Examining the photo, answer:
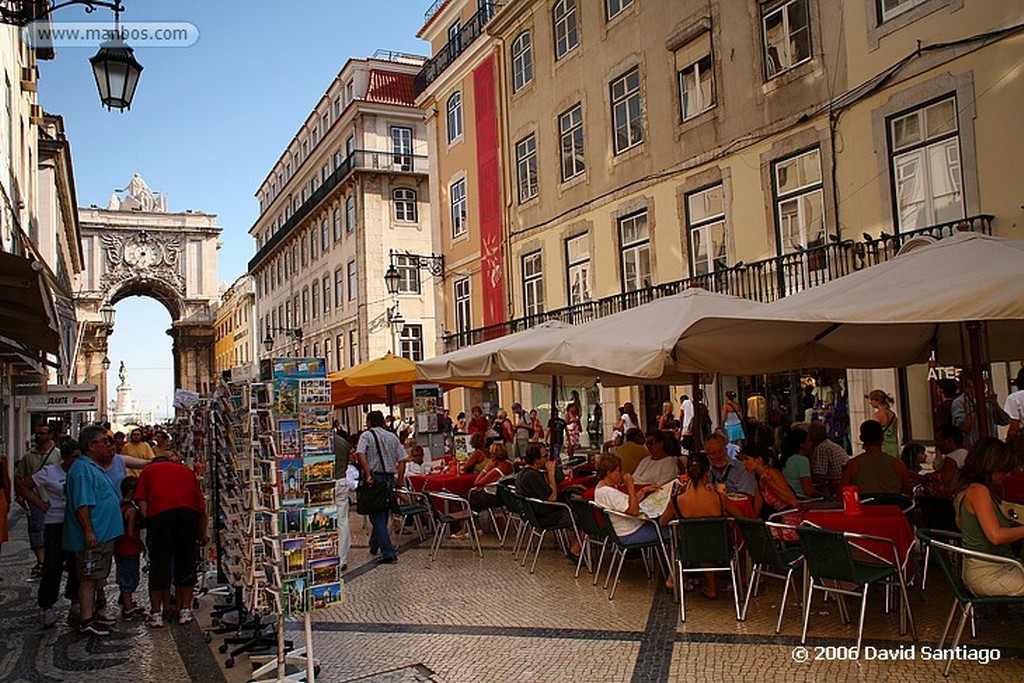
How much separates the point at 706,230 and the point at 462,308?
10.4 metres

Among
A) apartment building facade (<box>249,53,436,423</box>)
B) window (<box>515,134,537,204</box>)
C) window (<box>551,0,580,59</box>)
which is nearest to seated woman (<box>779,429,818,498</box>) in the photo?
window (<box>551,0,580,59</box>)

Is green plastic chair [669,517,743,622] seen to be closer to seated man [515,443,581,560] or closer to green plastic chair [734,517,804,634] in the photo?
green plastic chair [734,517,804,634]

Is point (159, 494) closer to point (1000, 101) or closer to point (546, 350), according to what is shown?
point (546, 350)

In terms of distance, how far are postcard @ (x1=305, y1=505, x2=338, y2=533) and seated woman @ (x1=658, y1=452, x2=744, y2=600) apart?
2743 mm

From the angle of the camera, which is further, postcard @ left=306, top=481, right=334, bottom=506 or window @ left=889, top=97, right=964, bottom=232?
window @ left=889, top=97, right=964, bottom=232

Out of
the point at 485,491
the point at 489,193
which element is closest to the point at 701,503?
the point at 485,491

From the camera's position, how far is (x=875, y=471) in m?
7.16

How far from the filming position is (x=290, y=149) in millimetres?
46750

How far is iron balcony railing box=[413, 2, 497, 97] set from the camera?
22.7 m

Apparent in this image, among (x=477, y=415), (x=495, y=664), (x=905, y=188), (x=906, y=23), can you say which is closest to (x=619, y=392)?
(x=477, y=415)

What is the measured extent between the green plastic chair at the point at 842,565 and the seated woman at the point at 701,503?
1.03m

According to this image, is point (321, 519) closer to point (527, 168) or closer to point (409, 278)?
point (527, 168)

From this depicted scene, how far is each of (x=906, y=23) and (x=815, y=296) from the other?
7424mm

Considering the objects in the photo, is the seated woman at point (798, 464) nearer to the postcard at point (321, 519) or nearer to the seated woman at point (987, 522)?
the seated woman at point (987, 522)
